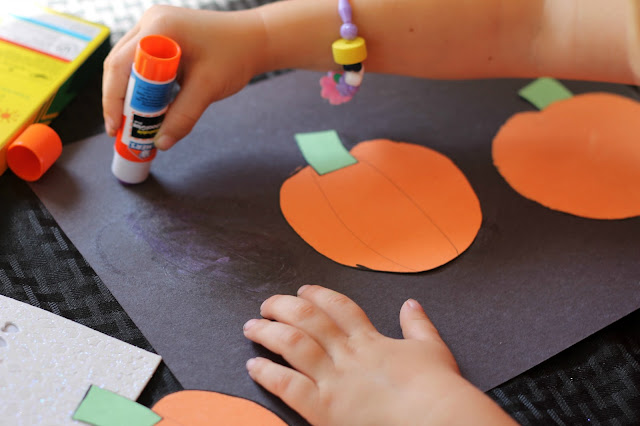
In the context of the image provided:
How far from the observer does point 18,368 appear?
532mm

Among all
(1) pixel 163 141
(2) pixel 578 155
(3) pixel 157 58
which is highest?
(3) pixel 157 58

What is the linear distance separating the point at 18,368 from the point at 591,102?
839 mm

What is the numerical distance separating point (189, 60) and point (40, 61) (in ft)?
0.73

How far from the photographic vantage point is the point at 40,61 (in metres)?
0.78

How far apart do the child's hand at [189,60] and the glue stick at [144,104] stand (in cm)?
2

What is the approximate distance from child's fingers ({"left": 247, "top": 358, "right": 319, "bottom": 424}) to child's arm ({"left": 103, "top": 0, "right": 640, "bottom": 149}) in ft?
0.98

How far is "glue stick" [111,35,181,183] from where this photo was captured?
2.05ft

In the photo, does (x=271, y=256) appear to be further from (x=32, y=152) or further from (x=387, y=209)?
(x=32, y=152)

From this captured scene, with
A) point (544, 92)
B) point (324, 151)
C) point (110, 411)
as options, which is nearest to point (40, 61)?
point (324, 151)

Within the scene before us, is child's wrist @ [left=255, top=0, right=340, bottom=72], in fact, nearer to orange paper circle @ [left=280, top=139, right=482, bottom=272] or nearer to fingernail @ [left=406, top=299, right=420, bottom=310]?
orange paper circle @ [left=280, top=139, right=482, bottom=272]

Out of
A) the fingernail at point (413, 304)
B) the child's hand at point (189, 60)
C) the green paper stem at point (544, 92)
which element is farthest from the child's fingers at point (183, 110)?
the green paper stem at point (544, 92)

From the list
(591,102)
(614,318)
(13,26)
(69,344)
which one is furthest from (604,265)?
(13,26)

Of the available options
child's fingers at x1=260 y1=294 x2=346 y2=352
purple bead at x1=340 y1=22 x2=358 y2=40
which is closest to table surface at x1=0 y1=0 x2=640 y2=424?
child's fingers at x1=260 y1=294 x2=346 y2=352

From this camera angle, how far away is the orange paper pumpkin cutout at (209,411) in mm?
529
